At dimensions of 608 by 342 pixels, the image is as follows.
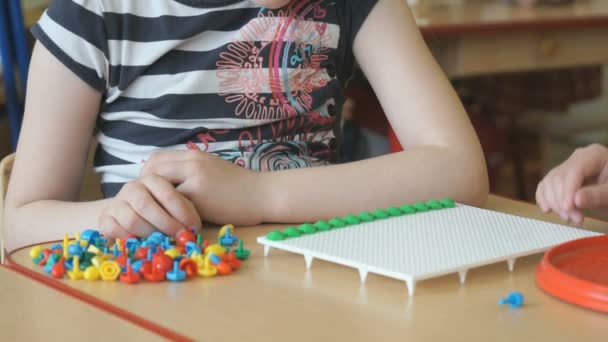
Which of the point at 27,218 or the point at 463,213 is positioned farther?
the point at 27,218

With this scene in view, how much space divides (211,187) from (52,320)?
0.27 metres

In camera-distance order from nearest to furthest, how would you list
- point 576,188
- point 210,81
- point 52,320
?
point 52,320 → point 576,188 → point 210,81

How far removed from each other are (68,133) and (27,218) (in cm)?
10

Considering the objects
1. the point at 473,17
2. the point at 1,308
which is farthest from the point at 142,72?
the point at 473,17

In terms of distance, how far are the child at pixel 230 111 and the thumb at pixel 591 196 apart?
0.50 feet

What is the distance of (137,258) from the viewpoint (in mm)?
707

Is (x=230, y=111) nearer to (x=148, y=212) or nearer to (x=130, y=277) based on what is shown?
(x=148, y=212)

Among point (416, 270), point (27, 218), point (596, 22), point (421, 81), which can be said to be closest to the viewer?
point (416, 270)

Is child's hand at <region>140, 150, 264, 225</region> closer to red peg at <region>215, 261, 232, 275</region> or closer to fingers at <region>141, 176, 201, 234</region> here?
fingers at <region>141, 176, 201, 234</region>

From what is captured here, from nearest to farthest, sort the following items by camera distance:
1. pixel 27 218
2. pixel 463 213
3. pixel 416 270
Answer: pixel 416 270 → pixel 463 213 → pixel 27 218

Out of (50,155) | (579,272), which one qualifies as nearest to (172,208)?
(50,155)

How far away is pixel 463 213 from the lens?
31.6 inches

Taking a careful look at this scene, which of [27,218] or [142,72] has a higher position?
[142,72]

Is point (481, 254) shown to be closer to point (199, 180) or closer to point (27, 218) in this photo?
point (199, 180)
